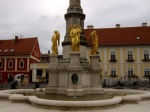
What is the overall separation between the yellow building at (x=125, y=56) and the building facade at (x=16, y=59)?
13227mm

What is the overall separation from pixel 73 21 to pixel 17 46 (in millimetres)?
37753

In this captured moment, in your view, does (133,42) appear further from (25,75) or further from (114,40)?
(25,75)

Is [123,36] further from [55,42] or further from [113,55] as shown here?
[55,42]

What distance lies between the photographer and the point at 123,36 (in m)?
45.1

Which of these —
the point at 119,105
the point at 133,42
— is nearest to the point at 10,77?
the point at 133,42

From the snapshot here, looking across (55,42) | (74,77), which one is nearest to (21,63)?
(55,42)

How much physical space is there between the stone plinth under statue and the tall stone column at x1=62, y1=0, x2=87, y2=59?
2.40ft

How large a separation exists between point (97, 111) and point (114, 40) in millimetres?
36275

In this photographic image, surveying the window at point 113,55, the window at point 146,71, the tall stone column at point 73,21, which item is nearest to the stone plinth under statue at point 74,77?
the tall stone column at point 73,21

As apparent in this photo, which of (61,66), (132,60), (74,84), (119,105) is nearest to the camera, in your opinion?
(119,105)

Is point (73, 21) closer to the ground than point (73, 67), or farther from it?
farther from it

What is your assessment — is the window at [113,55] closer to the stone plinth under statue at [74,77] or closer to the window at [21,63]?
the window at [21,63]

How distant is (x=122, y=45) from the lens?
143 ft

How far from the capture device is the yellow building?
43031mm
